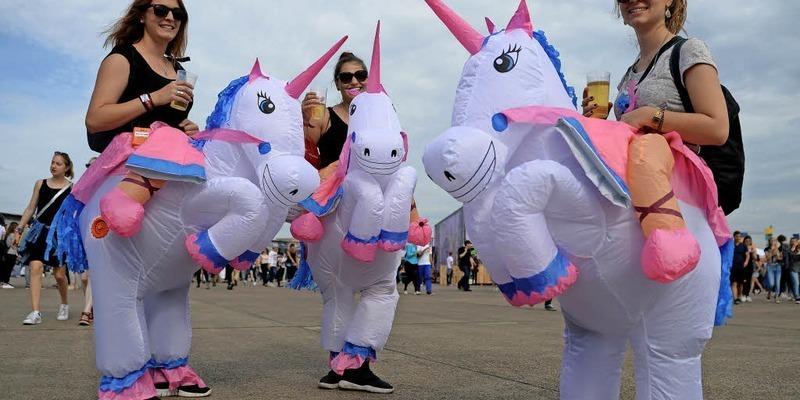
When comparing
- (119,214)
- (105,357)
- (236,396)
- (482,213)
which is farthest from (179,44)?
(482,213)

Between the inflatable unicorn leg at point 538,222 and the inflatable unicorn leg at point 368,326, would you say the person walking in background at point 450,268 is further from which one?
the inflatable unicorn leg at point 538,222

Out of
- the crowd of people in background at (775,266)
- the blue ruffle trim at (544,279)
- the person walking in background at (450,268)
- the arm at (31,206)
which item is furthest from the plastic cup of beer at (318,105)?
the person walking in background at (450,268)

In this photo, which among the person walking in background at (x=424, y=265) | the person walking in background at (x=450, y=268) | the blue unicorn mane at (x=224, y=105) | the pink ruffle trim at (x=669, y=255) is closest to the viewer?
the pink ruffle trim at (x=669, y=255)

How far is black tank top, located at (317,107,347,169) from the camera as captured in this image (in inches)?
174

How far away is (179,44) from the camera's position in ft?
12.9

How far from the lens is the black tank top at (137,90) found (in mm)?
3459

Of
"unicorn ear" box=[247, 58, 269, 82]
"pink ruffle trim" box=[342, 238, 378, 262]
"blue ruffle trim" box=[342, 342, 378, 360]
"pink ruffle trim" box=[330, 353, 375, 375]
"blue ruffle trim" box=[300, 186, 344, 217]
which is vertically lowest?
"pink ruffle trim" box=[330, 353, 375, 375]

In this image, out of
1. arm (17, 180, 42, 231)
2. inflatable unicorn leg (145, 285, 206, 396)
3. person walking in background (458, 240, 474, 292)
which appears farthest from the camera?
person walking in background (458, 240, 474, 292)

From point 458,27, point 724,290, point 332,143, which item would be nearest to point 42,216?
point 332,143

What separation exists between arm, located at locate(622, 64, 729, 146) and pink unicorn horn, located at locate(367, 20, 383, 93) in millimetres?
2030

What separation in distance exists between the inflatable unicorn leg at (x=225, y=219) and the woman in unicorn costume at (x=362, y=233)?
0.75 metres

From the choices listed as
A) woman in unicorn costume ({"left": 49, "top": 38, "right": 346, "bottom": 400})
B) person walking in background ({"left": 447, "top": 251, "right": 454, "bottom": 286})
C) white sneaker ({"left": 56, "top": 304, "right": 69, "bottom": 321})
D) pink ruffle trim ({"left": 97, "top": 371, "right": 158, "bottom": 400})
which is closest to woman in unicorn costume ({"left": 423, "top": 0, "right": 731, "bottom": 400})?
woman in unicorn costume ({"left": 49, "top": 38, "right": 346, "bottom": 400})

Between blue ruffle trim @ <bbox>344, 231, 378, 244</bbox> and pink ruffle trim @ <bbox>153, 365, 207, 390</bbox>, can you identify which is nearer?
pink ruffle trim @ <bbox>153, 365, 207, 390</bbox>

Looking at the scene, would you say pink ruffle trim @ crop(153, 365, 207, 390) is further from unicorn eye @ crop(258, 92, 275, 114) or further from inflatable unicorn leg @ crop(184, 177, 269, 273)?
unicorn eye @ crop(258, 92, 275, 114)
